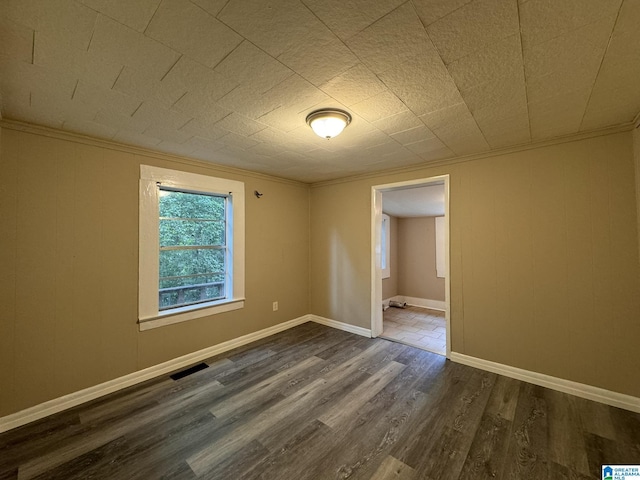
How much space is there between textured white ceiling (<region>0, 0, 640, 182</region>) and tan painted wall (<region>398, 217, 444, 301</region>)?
4210 mm

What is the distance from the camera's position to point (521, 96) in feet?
5.74

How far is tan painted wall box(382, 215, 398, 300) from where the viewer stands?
251 inches

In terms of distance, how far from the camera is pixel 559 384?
8.00 ft

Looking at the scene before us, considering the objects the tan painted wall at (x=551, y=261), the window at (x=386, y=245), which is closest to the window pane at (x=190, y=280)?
the tan painted wall at (x=551, y=261)

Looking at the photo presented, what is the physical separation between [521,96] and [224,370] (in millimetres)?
3605

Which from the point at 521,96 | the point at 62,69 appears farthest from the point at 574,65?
the point at 62,69

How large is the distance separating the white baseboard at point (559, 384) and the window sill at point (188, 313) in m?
2.86

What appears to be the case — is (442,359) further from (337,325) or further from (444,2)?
(444,2)

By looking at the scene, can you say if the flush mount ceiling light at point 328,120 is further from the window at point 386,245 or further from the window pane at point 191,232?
the window at point 386,245

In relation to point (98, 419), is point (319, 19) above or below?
above

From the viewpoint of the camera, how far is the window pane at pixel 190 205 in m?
3.02

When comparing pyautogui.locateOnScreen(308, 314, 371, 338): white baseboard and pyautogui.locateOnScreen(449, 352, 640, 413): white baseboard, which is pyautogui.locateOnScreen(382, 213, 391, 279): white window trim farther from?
pyautogui.locateOnScreen(449, 352, 640, 413): white baseboard

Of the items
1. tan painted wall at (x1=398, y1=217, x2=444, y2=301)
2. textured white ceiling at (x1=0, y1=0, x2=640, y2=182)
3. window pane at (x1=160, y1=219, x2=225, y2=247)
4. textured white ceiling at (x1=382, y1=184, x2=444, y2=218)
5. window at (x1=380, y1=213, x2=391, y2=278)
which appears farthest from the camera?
tan painted wall at (x1=398, y1=217, x2=444, y2=301)

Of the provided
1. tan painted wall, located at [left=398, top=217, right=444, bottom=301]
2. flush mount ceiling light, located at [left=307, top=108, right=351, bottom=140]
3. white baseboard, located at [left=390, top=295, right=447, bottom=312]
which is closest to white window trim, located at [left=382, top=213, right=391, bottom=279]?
tan painted wall, located at [left=398, top=217, right=444, bottom=301]
